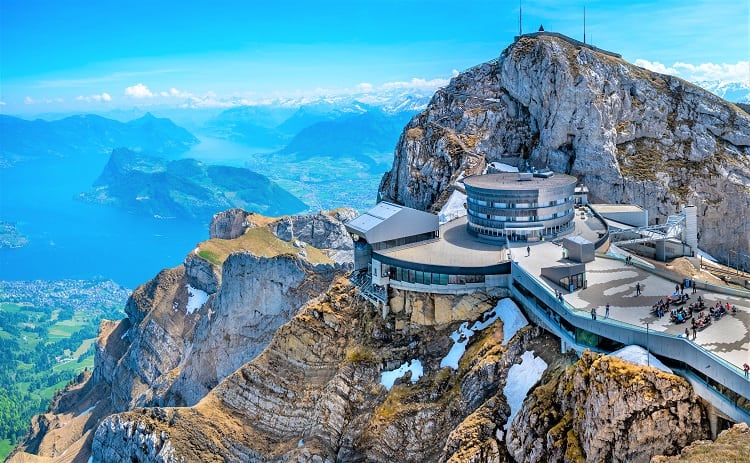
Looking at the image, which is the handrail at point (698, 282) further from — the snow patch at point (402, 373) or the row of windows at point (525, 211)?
the snow patch at point (402, 373)

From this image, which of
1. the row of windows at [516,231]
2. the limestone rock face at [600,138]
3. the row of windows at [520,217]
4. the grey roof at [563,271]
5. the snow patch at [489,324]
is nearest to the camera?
the grey roof at [563,271]

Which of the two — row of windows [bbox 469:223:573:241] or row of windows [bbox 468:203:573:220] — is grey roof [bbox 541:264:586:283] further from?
row of windows [bbox 468:203:573:220]

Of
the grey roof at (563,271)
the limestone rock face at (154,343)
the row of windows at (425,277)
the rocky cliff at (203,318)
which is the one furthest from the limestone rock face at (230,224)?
the grey roof at (563,271)

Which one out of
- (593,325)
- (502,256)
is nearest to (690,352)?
(593,325)

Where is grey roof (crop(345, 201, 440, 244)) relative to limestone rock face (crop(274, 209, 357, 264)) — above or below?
above

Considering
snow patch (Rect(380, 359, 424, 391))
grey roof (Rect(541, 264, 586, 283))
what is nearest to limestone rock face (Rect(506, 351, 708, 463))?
grey roof (Rect(541, 264, 586, 283))

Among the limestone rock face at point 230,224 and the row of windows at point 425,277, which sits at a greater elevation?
the row of windows at point 425,277

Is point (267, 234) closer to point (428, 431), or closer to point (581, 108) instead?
point (581, 108)
